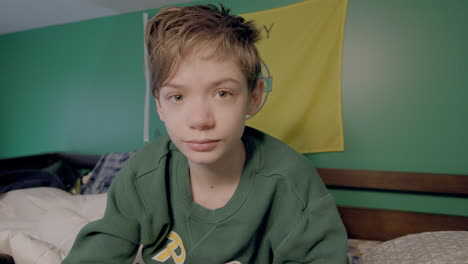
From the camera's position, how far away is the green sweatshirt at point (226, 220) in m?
0.62

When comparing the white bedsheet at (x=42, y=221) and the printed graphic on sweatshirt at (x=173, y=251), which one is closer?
the printed graphic on sweatshirt at (x=173, y=251)

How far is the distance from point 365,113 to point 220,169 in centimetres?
118

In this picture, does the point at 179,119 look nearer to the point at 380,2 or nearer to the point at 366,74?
the point at 366,74

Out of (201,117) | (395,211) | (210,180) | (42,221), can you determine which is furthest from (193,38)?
(395,211)

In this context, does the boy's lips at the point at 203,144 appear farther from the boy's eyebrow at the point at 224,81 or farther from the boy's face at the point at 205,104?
the boy's eyebrow at the point at 224,81

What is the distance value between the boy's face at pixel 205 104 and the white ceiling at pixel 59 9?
1.76 m

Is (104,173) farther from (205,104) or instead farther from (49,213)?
(205,104)

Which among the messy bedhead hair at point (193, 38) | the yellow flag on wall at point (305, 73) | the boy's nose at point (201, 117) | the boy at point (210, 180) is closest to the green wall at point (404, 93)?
the yellow flag on wall at point (305, 73)

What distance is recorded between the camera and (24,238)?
2.71 feet

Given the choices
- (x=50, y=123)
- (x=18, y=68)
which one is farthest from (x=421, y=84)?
(x=18, y=68)

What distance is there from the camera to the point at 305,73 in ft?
5.43

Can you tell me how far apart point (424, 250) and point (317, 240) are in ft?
1.94

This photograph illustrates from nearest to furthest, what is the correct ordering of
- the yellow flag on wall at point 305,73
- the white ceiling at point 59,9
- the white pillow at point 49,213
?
the white pillow at point 49,213, the yellow flag on wall at point 305,73, the white ceiling at point 59,9

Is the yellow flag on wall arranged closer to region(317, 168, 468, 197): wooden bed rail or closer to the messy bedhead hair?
region(317, 168, 468, 197): wooden bed rail
